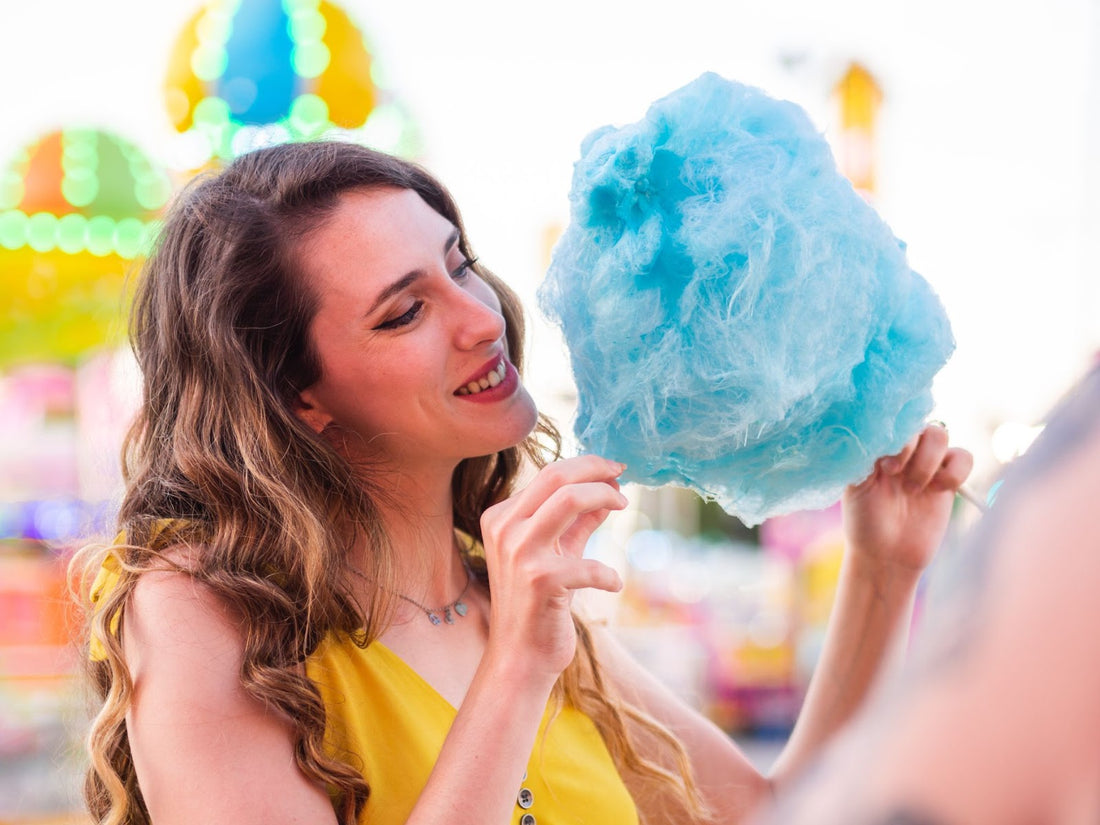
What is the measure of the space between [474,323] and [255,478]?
0.43m

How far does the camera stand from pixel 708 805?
203 cm

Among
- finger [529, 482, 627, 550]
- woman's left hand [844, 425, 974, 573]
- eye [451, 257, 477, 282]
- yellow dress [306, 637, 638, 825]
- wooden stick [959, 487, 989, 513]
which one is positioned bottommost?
yellow dress [306, 637, 638, 825]

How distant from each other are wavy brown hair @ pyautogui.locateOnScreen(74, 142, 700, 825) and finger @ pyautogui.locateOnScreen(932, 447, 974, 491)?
722mm

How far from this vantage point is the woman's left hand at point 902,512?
193 cm

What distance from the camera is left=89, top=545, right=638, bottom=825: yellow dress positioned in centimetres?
155

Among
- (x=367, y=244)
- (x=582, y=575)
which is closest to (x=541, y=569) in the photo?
(x=582, y=575)

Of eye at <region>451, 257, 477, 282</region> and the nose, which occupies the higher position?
eye at <region>451, 257, 477, 282</region>

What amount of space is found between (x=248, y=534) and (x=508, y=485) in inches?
27.0

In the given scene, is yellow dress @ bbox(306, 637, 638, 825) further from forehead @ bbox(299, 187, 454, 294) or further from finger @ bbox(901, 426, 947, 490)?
finger @ bbox(901, 426, 947, 490)

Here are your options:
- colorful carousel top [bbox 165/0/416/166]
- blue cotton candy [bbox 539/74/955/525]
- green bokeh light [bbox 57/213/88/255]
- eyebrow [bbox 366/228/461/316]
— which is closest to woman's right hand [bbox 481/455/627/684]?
blue cotton candy [bbox 539/74/955/525]

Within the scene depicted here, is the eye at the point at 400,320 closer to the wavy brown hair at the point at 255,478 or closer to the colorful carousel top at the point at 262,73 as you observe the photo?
the wavy brown hair at the point at 255,478

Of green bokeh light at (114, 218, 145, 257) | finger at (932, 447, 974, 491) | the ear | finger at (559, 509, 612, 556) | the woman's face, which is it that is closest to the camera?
finger at (559, 509, 612, 556)

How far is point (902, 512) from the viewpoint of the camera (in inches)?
76.9

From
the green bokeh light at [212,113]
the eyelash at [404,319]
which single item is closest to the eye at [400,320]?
the eyelash at [404,319]
